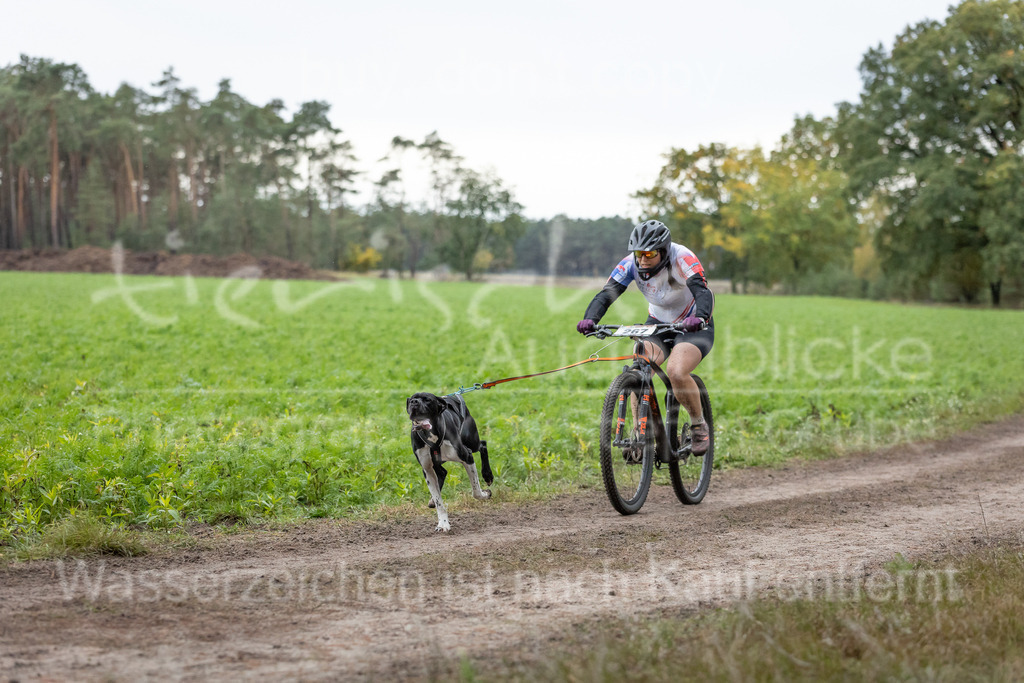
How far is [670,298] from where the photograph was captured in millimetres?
7656

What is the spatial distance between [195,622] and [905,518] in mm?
5761

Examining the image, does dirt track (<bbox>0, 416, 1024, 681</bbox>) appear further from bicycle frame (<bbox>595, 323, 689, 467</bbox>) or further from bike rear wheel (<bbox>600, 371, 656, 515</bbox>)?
bicycle frame (<bbox>595, 323, 689, 467</bbox>)

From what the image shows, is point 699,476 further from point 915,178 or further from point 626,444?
point 915,178

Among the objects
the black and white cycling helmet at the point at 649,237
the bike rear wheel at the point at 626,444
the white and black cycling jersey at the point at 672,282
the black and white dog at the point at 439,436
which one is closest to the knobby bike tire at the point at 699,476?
the bike rear wheel at the point at 626,444

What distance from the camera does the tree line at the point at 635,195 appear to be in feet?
169

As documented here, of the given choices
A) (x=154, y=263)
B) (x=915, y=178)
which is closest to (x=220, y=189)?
(x=154, y=263)

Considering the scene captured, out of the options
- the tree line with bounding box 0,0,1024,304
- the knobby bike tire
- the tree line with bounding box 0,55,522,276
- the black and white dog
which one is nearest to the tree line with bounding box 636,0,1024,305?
the tree line with bounding box 0,0,1024,304

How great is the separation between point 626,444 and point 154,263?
74.2 m

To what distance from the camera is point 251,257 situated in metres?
77.9

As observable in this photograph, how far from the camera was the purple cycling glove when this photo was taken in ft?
23.3

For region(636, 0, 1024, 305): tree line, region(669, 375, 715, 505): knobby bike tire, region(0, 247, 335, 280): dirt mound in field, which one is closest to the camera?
region(669, 375, 715, 505): knobby bike tire

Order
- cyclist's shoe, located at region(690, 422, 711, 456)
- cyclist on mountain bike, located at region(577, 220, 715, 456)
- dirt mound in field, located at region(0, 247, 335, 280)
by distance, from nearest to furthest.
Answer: cyclist on mountain bike, located at region(577, 220, 715, 456), cyclist's shoe, located at region(690, 422, 711, 456), dirt mound in field, located at region(0, 247, 335, 280)

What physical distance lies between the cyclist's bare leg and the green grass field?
1.65 m

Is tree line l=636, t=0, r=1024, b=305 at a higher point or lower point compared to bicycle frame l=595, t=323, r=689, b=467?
higher
